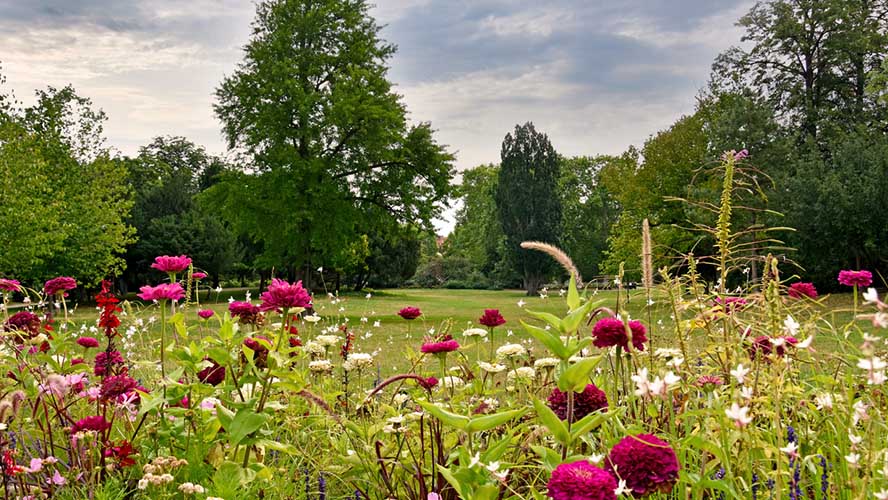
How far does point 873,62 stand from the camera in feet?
94.2

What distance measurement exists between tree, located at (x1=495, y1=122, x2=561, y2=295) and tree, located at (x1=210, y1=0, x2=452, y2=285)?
21131 millimetres

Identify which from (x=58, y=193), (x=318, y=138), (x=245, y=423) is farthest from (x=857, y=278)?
(x=58, y=193)

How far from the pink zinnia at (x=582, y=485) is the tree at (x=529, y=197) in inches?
1639

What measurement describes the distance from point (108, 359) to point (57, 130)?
1118 inches

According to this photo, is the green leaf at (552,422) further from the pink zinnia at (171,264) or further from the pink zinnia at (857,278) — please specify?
the pink zinnia at (857,278)

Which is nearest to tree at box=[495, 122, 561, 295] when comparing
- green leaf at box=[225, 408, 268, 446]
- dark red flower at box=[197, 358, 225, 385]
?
dark red flower at box=[197, 358, 225, 385]

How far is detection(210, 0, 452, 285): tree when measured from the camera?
20.7 meters

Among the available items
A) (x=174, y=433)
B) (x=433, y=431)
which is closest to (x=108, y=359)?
(x=174, y=433)

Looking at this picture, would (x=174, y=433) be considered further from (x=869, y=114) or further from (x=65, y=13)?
(x=869, y=114)

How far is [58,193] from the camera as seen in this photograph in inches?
886

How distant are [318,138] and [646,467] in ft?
69.9

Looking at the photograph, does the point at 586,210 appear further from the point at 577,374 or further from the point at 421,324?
the point at 577,374

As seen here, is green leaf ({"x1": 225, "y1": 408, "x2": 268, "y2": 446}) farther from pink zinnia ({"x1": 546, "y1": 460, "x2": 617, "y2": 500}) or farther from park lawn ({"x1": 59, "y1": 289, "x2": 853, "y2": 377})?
pink zinnia ({"x1": 546, "y1": 460, "x2": 617, "y2": 500})

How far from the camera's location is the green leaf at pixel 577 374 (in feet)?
5.24
